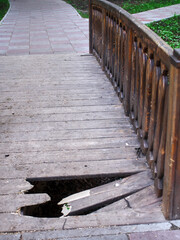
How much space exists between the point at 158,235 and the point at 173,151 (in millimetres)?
557

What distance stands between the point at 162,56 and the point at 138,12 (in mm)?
13853

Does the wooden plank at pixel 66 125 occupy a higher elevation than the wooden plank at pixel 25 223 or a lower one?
lower

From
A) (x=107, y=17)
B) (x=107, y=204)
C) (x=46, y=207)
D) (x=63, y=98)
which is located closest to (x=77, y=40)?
(x=107, y=17)

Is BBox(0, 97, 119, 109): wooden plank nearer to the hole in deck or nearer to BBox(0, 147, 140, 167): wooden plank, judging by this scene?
the hole in deck

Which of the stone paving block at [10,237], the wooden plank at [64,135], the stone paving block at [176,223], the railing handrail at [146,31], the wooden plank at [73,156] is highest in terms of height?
the railing handrail at [146,31]

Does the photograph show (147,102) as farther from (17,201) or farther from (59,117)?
(59,117)

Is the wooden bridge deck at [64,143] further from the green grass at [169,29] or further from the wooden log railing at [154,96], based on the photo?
the green grass at [169,29]

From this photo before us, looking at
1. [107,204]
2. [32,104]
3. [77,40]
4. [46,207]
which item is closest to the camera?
[107,204]

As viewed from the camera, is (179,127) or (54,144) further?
(54,144)

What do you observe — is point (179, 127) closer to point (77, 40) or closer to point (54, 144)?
point (54, 144)

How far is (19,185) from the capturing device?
2.99 metres

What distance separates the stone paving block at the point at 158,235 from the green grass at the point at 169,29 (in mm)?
7234

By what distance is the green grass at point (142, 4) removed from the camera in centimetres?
1665

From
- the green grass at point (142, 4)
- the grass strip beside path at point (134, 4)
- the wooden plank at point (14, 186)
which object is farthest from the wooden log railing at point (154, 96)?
the grass strip beside path at point (134, 4)
